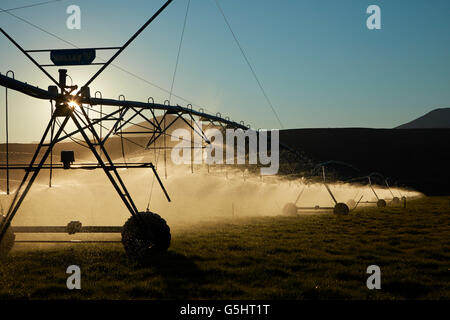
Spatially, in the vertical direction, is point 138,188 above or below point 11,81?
below

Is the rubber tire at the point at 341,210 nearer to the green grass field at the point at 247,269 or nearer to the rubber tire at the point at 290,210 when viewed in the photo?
the rubber tire at the point at 290,210

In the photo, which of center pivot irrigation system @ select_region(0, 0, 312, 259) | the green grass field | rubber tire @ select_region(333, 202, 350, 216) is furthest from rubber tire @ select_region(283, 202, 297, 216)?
center pivot irrigation system @ select_region(0, 0, 312, 259)

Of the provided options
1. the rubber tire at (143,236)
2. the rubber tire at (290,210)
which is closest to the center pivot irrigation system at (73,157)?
the rubber tire at (143,236)

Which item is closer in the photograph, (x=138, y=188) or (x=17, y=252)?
(x=17, y=252)

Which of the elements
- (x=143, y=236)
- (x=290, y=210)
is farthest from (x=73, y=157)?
(x=290, y=210)

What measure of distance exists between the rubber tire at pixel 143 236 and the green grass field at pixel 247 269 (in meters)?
0.41

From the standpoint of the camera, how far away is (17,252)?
1617cm

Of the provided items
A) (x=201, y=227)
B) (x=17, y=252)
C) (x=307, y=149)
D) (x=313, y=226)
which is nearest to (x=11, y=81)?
(x=17, y=252)
